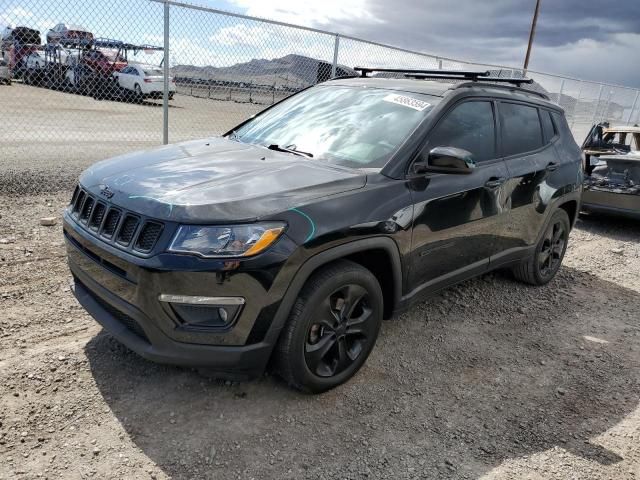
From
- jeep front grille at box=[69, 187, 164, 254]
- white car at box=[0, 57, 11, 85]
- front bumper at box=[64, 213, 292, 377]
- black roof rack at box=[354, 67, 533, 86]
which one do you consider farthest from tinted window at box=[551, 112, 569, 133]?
white car at box=[0, 57, 11, 85]

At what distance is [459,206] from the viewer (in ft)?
11.4

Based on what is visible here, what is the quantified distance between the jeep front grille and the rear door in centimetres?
263

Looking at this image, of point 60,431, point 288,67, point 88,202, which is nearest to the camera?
point 60,431

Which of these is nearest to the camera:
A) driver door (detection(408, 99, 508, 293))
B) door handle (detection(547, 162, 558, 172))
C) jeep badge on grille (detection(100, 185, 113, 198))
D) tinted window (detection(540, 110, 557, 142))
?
jeep badge on grille (detection(100, 185, 113, 198))

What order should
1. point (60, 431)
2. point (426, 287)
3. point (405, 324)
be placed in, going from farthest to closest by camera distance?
1. point (405, 324)
2. point (426, 287)
3. point (60, 431)

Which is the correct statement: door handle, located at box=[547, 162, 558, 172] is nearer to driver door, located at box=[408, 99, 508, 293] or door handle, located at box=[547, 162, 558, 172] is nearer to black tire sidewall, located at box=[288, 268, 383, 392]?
driver door, located at box=[408, 99, 508, 293]

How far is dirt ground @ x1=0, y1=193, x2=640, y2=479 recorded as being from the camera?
2508 mm

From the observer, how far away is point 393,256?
121 inches

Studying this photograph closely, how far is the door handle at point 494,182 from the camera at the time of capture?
3.74m

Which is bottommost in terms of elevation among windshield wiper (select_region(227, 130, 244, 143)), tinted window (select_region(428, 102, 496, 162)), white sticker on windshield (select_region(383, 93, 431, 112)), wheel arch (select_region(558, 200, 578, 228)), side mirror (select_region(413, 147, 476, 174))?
wheel arch (select_region(558, 200, 578, 228))

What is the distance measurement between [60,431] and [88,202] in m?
1.21

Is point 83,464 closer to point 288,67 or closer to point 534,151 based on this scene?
point 534,151

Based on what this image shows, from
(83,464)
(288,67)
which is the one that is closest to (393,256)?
(83,464)

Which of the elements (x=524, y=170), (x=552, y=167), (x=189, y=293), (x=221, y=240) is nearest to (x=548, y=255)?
(x=552, y=167)
